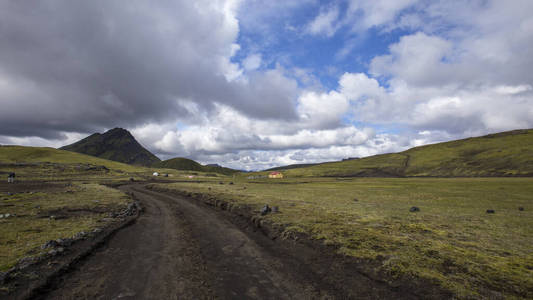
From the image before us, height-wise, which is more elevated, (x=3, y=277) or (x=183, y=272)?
(x=3, y=277)

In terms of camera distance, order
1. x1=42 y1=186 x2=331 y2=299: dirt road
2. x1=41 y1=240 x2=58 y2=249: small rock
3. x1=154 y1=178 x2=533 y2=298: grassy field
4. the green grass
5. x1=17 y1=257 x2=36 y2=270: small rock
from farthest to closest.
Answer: x1=41 y1=240 x2=58 y2=249: small rock → the green grass → x1=17 y1=257 x2=36 y2=270: small rock → x1=154 y1=178 x2=533 y2=298: grassy field → x1=42 y1=186 x2=331 y2=299: dirt road

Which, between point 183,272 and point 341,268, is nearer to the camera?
point 183,272

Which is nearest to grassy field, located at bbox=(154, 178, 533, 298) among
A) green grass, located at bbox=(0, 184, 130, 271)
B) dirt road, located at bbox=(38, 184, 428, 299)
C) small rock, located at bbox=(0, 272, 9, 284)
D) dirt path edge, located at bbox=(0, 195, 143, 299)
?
dirt road, located at bbox=(38, 184, 428, 299)

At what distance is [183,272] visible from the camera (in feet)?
33.2

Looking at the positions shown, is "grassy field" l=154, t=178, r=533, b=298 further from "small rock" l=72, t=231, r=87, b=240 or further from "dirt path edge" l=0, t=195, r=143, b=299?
"small rock" l=72, t=231, r=87, b=240

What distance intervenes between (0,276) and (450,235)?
2478cm

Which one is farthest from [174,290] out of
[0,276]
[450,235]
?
[450,235]

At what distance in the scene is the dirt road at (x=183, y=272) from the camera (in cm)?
840

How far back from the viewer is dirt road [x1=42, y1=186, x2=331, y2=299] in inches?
331

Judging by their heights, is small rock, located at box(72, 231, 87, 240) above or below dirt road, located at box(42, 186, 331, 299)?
above

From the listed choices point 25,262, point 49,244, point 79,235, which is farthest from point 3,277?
point 79,235

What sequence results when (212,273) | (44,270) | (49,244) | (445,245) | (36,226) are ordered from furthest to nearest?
(36,226), (445,245), (49,244), (212,273), (44,270)

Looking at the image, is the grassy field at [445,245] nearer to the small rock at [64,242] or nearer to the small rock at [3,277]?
the small rock at [64,242]

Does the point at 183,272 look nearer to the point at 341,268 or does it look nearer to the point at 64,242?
the point at 341,268
